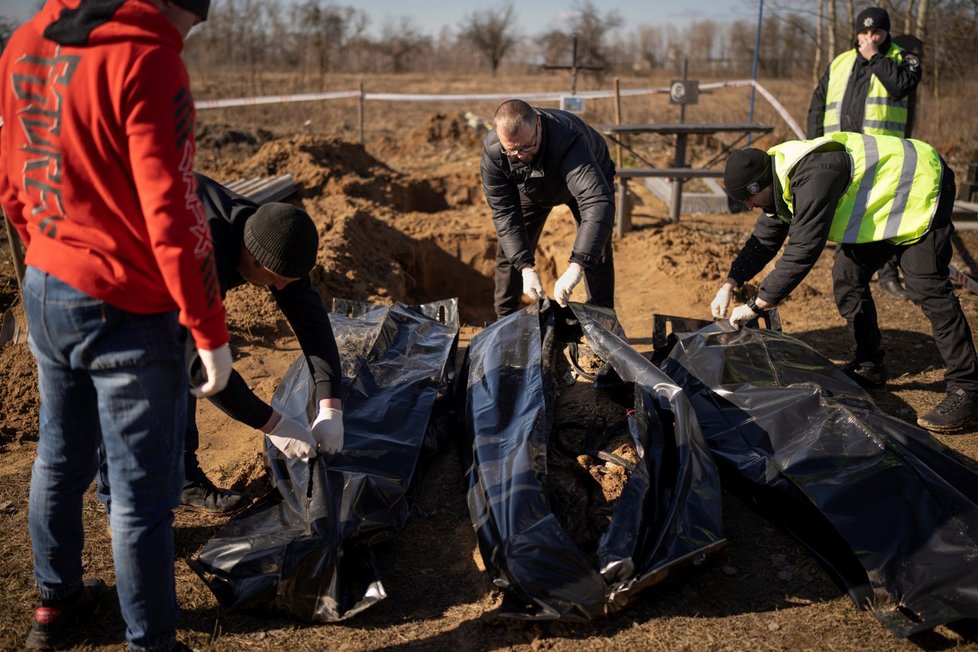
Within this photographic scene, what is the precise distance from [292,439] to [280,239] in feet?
2.28

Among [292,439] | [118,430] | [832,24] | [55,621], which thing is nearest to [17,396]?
[55,621]

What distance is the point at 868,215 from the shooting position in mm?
3791

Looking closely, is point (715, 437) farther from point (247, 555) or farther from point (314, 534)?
point (247, 555)

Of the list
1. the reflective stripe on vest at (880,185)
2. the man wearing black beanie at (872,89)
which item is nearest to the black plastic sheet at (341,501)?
the reflective stripe on vest at (880,185)

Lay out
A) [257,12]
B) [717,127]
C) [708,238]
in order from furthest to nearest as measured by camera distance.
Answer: [257,12] < [717,127] < [708,238]

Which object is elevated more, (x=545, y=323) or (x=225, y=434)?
(x=545, y=323)

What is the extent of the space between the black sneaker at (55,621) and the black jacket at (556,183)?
253 cm

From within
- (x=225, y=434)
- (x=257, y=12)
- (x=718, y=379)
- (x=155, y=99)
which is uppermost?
(x=257, y=12)

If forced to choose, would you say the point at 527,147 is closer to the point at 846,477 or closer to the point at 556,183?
the point at 556,183

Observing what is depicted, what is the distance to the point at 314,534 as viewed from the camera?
255 centimetres

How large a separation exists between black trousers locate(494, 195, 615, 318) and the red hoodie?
283 centimetres

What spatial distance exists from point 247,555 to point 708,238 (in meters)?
6.22

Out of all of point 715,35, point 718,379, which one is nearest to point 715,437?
point 718,379

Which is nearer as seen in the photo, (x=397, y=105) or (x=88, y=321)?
(x=88, y=321)
